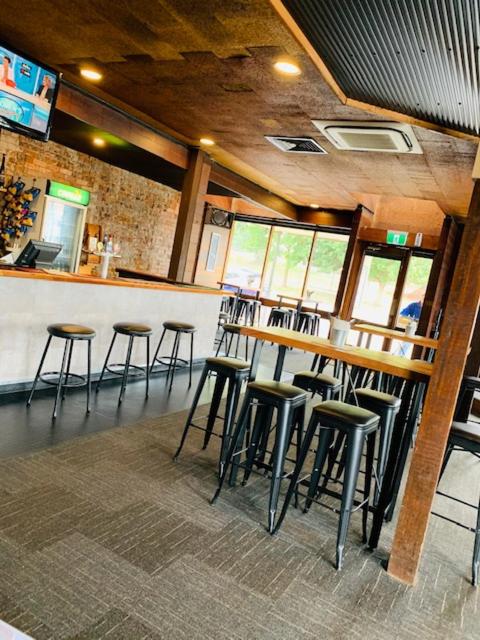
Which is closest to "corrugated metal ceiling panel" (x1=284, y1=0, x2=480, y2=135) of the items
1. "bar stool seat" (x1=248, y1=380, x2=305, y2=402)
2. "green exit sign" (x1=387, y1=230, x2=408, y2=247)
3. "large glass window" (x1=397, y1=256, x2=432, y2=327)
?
"bar stool seat" (x1=248, y1=380, x2=305, y2=402)

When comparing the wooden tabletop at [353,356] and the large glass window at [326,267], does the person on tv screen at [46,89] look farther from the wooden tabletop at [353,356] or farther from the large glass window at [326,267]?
the large glass window at [326,267]

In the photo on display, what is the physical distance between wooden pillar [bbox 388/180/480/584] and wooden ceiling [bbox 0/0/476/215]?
65.6 inches

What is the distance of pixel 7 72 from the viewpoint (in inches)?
145

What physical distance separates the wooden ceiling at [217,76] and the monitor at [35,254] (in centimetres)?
153

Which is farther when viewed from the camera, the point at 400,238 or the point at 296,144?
the point at 400,238

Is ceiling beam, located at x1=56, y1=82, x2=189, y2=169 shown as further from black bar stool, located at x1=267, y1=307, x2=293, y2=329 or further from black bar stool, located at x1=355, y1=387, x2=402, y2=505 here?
black bar stool, located at x1=355, y1=387, x2=402, y2=505

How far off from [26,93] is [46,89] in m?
0.22

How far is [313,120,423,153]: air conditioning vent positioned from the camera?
395 centimetres

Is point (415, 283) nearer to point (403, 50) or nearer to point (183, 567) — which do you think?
point (403, 50)

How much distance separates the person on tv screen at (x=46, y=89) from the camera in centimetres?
397

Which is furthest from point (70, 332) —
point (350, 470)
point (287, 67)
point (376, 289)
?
point (376, 289)

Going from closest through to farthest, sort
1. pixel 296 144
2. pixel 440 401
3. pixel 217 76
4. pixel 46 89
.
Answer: pixel 440 401 → pixel 217 76 → pixel 46 89 → pixel 296 144

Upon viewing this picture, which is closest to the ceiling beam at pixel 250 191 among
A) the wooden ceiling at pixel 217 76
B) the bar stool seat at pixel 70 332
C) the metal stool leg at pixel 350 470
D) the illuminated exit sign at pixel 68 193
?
the wooden ceiling at pixel 217 76

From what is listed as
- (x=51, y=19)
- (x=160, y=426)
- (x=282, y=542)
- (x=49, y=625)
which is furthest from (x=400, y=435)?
(x=51, y=19)
